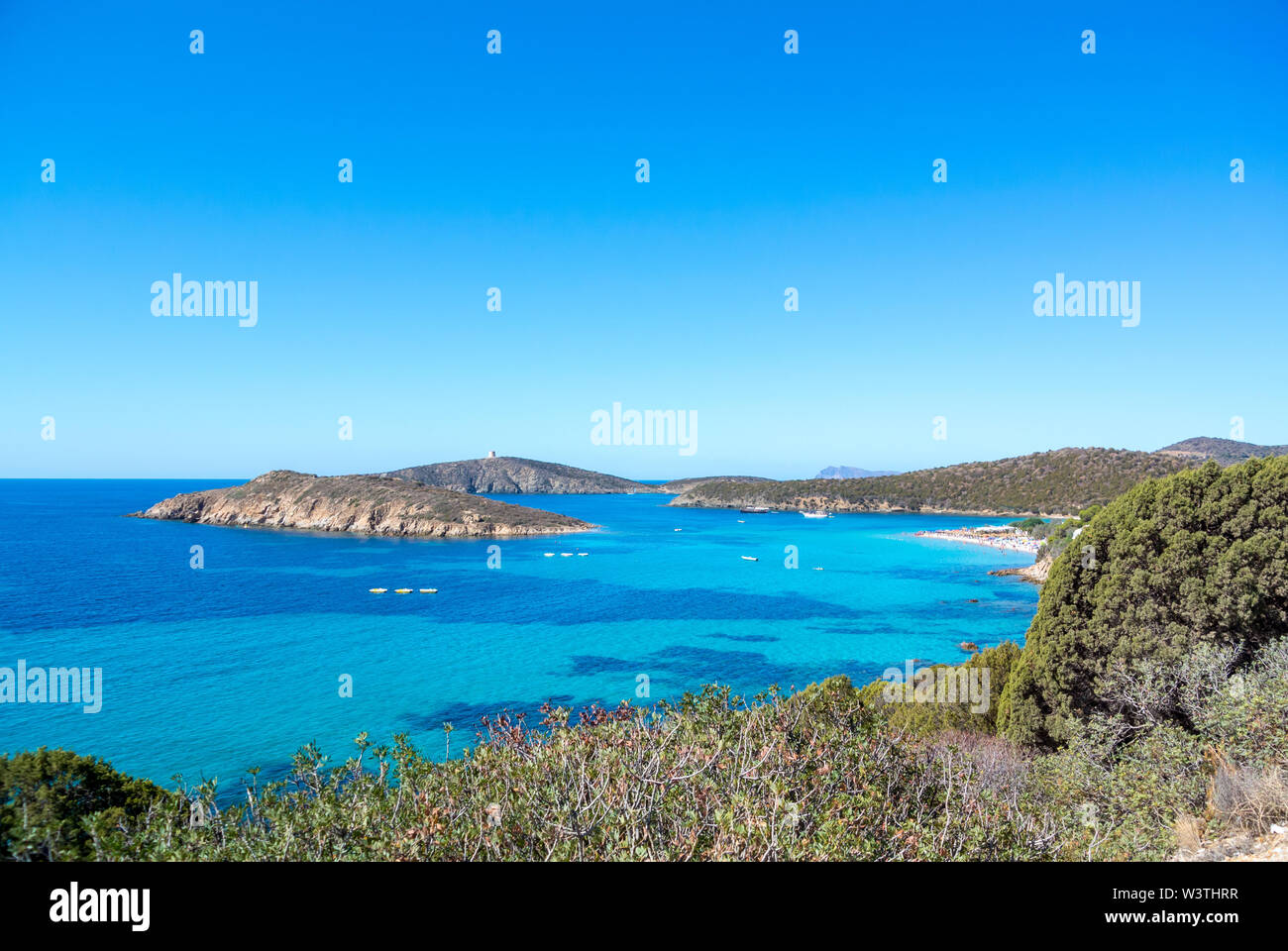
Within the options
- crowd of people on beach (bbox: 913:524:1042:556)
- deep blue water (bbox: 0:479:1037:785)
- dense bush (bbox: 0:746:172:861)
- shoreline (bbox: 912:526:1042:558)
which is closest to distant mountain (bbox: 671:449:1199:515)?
crowd of people on beach (bbox: 913:524:1042:556)

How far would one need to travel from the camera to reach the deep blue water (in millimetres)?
21109

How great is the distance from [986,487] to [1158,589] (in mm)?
125950

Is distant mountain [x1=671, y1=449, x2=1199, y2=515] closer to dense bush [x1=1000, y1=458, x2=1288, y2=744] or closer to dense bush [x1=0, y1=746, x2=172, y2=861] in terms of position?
dense bush [x1=1000, y1=458, x2=1288, y2=744]

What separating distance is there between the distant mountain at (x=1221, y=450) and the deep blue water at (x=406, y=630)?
76315 millimetres

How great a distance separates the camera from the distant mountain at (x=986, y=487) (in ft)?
343

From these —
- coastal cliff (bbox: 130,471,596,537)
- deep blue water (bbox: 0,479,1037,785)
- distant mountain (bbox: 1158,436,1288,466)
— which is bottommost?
deep blue water (bbox: 0,479,1037,785)

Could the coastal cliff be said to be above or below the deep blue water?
above

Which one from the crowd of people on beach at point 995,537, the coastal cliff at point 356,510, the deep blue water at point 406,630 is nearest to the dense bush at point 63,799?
the deep blue water at point 406,630

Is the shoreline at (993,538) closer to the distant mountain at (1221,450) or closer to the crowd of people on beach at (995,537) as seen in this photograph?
the crowd of people on beach at (995,537)

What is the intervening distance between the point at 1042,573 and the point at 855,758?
188 ft

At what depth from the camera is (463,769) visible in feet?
19.7

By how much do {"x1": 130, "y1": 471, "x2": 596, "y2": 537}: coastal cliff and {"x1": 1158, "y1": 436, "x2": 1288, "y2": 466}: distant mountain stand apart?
11098 cm

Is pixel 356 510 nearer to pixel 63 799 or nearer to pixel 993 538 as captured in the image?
pixel 993 538
